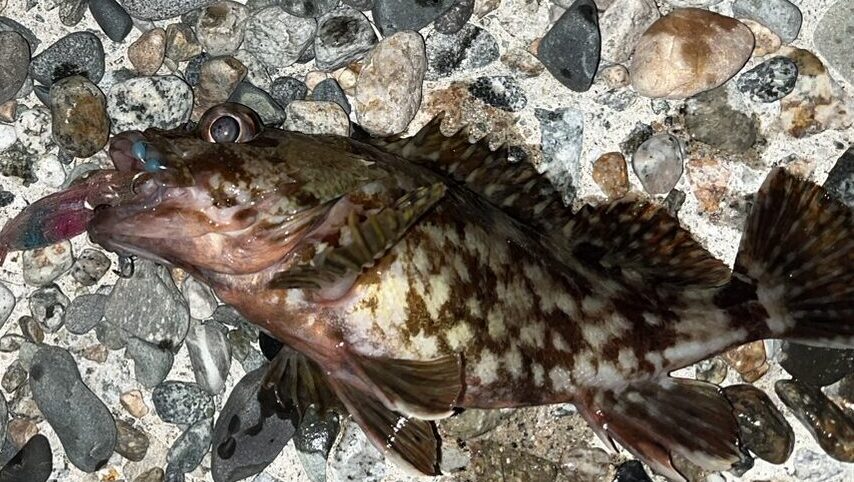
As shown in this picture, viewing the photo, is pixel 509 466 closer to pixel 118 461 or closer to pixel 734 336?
pixel 734 336

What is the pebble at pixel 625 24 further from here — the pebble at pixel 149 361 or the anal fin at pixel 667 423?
the pebble at pixel 149 361

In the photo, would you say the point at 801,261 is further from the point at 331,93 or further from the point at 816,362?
the point at 331,93

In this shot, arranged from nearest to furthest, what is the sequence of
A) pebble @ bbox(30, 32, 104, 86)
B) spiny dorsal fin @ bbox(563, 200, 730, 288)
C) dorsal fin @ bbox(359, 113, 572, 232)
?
dorsal fin @ bbox(359, 113, 572, 232), spiny dorsal fin @ bbox(563, 200, 730, 288), pebble @ bbox(30, 32, 104, 86)

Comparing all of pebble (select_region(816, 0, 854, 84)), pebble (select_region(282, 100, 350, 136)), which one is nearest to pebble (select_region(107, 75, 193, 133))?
pebble (select_region(282, 100, 350, 136))

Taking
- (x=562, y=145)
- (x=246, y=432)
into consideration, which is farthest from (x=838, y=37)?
(x=246, y=432)

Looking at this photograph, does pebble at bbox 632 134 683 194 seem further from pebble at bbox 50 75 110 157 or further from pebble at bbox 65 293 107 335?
pebble at bbox 65 293 107 335

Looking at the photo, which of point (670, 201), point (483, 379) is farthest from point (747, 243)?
point (483, 379)

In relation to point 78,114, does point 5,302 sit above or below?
below
